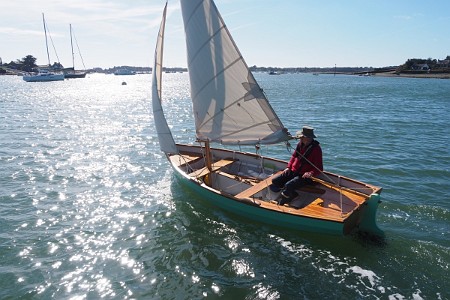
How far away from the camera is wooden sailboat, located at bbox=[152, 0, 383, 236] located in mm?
9562

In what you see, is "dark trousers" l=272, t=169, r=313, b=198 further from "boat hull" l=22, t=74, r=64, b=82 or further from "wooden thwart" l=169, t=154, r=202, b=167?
"boat hull" l=22, t=74, r=64, b=82

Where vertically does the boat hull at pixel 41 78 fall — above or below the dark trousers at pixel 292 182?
above

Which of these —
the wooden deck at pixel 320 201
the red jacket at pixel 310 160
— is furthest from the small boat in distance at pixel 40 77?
the red jacket at pixel 310 160

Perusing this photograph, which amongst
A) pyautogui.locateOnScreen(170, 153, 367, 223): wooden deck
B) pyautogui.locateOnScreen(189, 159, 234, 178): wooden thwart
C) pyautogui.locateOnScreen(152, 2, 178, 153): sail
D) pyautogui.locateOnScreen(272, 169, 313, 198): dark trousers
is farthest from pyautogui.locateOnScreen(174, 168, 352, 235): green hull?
pyautogui.locateOnScreen(152, 2, 178, 153): sail

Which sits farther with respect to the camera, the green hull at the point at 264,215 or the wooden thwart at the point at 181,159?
the wooden thwart at the point at 181,159

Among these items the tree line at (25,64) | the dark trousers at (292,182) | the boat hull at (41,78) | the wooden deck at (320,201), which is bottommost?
the wooden deck at (320,201)

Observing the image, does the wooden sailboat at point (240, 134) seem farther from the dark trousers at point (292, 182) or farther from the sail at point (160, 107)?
the dark trousers at point (292, 182)

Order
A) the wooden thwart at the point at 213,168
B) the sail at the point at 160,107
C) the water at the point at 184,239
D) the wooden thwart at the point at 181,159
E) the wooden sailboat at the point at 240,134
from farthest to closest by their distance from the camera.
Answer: the wooden thwart at the point at 181,159, the wooden thwart at the point at 213,168, the sail at the point at 160,107, the wooden sailboat at the point at 240,134, the water at the point at 184,239

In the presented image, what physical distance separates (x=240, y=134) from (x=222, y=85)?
6.18 ft

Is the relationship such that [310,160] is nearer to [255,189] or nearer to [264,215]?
[255,189]

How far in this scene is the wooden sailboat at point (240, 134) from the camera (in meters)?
9.56

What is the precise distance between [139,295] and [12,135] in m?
22.7

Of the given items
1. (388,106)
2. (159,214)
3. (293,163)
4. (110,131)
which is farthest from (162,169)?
(388,106)

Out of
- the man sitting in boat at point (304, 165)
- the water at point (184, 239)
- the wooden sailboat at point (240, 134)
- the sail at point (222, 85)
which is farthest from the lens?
the sail at point (222, 85)
